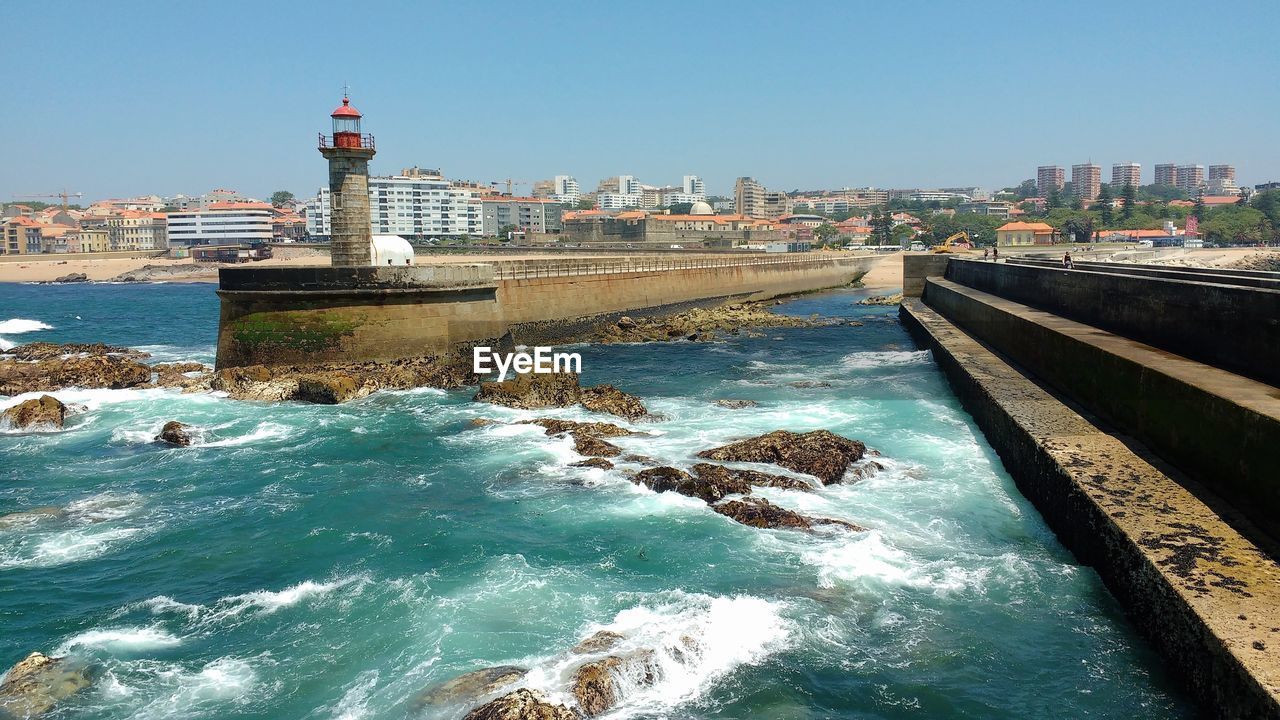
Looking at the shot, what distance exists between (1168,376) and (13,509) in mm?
16754

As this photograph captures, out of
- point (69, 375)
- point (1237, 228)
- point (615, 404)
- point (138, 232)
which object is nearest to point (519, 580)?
point (615, 404)

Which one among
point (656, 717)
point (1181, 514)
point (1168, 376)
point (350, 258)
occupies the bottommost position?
point (656, 717)

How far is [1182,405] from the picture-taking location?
10.3 meters

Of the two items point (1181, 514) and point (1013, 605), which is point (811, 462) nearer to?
point (1013, 605)

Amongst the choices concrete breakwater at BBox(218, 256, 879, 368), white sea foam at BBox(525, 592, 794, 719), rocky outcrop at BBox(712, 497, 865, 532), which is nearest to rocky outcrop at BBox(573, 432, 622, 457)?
rocky outcrop at BBox(712, 497, 865, 532)

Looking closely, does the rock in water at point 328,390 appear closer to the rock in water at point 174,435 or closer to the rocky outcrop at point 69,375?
the rock in water at point 174,435

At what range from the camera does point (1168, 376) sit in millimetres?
10844

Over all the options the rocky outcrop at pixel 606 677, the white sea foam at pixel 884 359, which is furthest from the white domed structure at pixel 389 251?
the rocky outcrop at pixel 606 677

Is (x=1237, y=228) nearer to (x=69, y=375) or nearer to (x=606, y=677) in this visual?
(x=69, y=375)

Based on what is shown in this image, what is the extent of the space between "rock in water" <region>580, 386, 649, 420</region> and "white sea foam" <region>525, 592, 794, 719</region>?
9643 mm

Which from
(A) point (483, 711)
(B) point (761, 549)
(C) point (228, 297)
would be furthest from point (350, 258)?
(A) point (483, 711)

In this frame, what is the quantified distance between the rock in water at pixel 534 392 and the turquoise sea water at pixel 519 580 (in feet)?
7.98

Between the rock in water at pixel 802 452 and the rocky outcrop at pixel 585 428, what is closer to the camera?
the rock in water at pixel 802 452

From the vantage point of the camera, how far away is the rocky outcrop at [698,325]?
1352 inches
